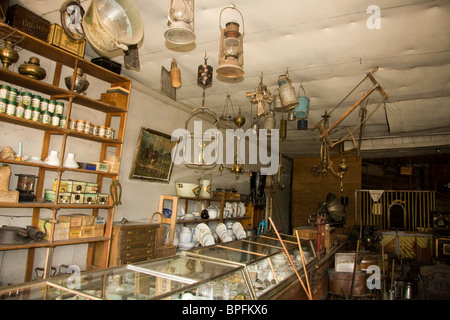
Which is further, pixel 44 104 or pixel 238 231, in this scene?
pixel 238 231

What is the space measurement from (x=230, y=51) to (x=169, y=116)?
2.86 m

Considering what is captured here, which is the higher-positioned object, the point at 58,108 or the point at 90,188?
the point at 58,108

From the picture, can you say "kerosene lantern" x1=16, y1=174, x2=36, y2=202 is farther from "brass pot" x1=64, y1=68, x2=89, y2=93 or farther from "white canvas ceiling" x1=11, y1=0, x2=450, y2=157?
"white canvas ceiling" x1=11, y1=0, x2=450, y2=157

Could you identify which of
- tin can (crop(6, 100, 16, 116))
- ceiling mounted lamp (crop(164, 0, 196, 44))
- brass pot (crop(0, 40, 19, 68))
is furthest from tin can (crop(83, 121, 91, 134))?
ceiling mounted lamp (crop(164, 0, 196, 44))

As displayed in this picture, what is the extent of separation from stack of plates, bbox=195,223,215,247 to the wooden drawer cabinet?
3.08 feet

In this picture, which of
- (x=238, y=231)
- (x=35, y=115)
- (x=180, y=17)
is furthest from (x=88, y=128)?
(x=238, y=231)

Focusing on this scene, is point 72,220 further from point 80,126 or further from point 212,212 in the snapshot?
point 212,212

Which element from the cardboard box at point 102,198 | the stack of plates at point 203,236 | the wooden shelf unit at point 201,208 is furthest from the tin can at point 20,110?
the stack of plates at point 203,236

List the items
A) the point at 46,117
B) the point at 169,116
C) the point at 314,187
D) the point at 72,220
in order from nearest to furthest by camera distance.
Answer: the point at 46,117 → the point at 72,220 → the point at 169,116 → the point at 314,187

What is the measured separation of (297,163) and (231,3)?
890cm

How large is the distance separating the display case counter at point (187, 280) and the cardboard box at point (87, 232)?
1473 mm

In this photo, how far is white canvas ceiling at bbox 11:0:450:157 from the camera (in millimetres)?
2676

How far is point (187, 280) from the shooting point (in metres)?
1.96
